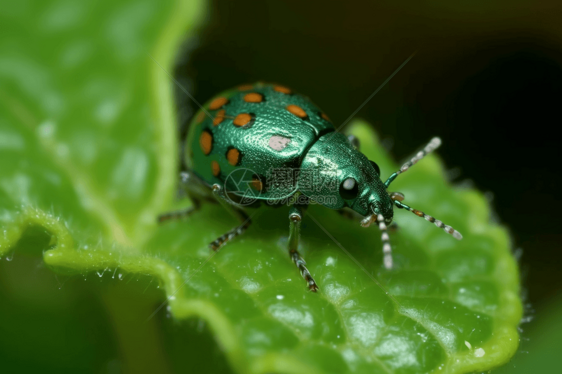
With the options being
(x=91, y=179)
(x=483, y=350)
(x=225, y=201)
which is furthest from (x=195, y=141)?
(x=483, y=350)

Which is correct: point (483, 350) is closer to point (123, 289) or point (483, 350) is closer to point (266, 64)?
point (123, 289)

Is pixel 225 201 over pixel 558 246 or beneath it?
beneath

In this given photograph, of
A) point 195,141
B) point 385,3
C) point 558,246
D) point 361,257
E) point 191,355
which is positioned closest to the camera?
point 191,355

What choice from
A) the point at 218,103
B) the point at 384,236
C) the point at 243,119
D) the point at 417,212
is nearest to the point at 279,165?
the point at 243,119

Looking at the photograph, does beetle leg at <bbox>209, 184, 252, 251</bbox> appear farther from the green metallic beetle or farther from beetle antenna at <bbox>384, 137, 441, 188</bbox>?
beetle antenna at <bbox>384, 137, 441, 188</bbox>

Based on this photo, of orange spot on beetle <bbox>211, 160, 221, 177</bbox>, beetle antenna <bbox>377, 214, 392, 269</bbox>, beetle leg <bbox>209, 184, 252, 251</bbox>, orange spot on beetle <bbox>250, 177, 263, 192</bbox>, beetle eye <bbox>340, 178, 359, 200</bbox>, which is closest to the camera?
beetle antenna <bbox>377, 214, 392, 269</bbox>

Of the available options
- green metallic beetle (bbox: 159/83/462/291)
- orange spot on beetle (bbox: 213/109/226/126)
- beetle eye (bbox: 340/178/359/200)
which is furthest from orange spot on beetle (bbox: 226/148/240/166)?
beetle eye (bbox: 340/178/359/200)

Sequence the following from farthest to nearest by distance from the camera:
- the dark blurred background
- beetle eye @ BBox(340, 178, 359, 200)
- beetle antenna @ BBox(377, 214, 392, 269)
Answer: the dark blurred background
beetle eye @ BBox(340, 178, 359, 200)
beetle antenna @ BBox(377, 214, 392, 269)
